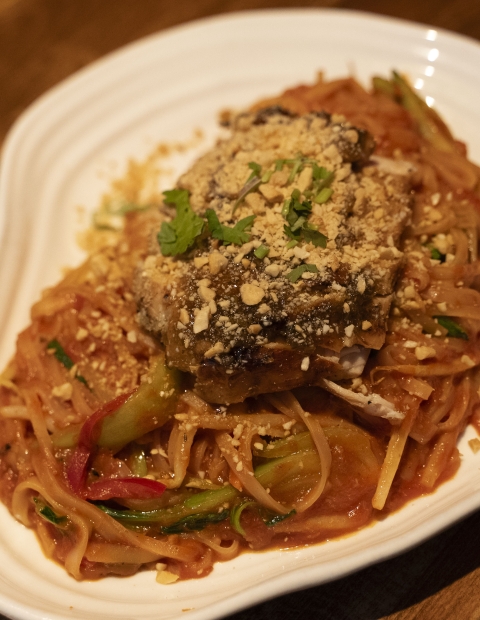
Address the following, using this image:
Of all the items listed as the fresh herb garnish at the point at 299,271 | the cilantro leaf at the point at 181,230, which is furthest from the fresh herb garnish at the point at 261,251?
the cilantro leaf at the point at 181,230

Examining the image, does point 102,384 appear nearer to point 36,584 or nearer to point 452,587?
point 36,584

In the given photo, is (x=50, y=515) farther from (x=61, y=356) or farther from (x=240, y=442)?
(x=240, y=442)

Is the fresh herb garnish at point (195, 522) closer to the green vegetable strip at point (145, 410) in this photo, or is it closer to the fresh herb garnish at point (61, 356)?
the green vegetable strip at point (145, 410)

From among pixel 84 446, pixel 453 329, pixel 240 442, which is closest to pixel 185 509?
pixel 240 442

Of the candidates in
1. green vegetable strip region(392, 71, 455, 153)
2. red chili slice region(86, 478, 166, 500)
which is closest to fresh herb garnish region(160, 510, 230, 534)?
red chili slice region(86, 478, 166, 500)

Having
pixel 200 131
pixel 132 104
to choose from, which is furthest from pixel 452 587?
pixel 132 104

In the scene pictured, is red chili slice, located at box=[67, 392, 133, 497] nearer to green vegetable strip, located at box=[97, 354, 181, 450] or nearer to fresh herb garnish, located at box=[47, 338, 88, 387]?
green vegetable strip, located at box=[97, 354, 181, 450]
